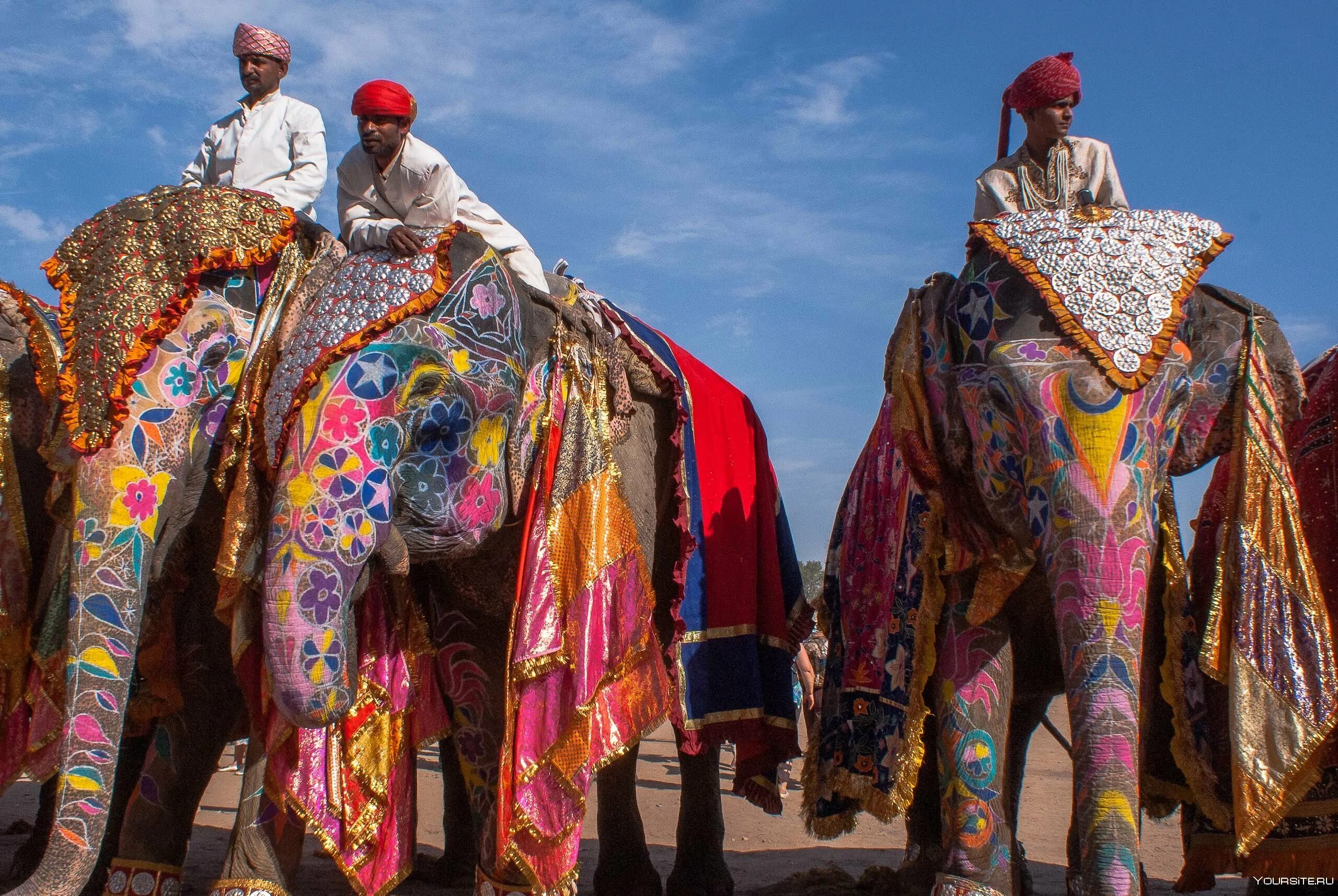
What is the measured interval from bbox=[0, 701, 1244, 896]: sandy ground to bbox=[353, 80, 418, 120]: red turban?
2864 millimetres

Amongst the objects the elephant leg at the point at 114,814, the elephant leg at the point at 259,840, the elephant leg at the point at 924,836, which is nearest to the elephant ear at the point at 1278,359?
the elephant leg at the point at 924,836

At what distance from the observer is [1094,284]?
15.0 ft

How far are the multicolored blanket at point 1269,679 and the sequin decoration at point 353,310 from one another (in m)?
2.61

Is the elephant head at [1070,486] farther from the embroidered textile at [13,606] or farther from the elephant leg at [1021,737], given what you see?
the embroidered textile at [13,606]

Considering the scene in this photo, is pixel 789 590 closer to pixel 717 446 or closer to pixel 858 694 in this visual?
pixel 717 446

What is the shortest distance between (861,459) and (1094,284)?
1737 mm

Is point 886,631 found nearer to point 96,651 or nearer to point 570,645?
point 570,645

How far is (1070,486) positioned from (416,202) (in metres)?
2.64

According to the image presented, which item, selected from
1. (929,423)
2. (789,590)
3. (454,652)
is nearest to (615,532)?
(454,652)

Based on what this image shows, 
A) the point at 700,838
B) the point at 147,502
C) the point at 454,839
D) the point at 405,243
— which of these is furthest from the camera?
the point at 454,839

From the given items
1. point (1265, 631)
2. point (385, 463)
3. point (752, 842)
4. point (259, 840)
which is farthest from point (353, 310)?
point (752, 842)

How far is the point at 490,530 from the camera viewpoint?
203 inches

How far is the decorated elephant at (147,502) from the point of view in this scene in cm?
467

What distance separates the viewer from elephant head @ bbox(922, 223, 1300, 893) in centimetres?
403
